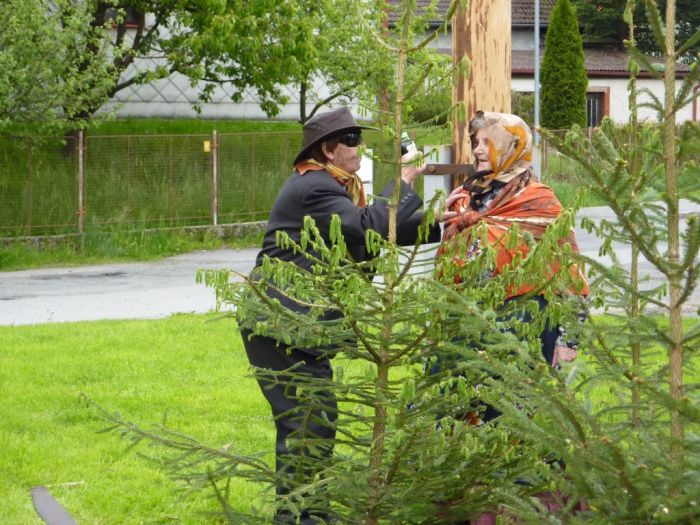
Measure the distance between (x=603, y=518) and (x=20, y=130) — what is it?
56.9 feet

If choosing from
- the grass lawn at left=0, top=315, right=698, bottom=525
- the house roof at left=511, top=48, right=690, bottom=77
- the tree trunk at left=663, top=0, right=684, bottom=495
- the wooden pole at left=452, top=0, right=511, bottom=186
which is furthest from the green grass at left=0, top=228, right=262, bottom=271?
the house roof at left=511, top=48, right=690, bottom=77

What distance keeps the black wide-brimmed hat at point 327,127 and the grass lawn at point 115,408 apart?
3.60 ft

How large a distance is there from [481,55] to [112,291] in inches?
373

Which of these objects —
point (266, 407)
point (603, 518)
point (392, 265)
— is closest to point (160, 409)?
point (266, 407)

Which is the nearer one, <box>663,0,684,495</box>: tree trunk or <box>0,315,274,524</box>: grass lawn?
<box>663,0,684,495</box>: tree trunk

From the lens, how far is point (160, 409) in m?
8.32

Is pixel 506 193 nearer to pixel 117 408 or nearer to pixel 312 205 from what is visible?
pixel 312 205

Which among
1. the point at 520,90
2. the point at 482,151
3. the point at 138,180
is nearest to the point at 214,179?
the point at 138,180

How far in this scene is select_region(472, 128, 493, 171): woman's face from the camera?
209 inches

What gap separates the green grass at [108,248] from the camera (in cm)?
1784

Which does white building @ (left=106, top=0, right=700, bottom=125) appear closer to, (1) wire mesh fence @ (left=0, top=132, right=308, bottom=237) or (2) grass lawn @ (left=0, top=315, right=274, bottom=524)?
(1) wire mesh fence @ (left=0, top=132, right=308, bottom=237)

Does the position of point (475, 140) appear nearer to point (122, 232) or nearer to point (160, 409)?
point (160, 409)

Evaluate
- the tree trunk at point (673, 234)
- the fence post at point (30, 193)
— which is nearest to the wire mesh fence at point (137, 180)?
the fence post at point (30, 193)

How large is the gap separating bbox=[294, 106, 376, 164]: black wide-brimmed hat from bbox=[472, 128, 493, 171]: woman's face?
0.58 metres
